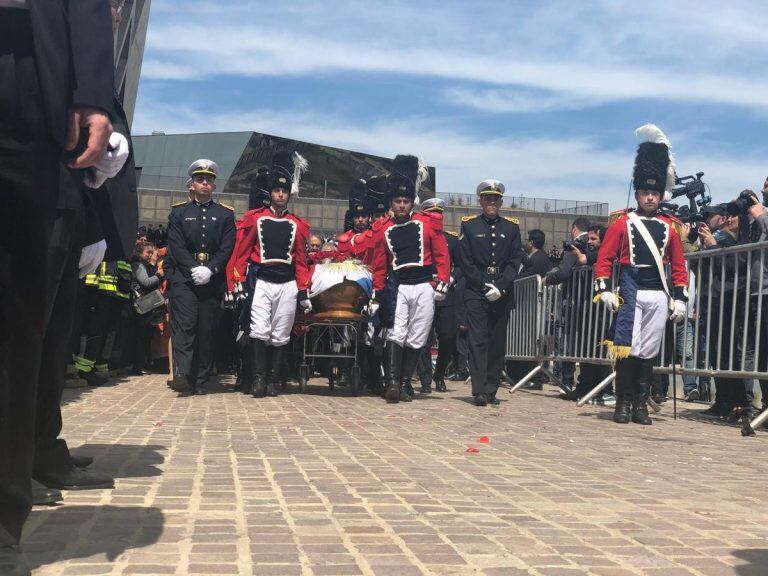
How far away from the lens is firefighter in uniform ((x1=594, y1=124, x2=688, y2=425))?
967 centimetres

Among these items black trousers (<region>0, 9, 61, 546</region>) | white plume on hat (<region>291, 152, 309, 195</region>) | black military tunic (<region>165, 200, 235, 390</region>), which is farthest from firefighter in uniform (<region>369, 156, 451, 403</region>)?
black trousers (<region>0, 9, 61, 546</region>)

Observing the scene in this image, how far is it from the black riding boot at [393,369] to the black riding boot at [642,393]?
2.48 meters

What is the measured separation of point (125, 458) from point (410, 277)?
19.6ft

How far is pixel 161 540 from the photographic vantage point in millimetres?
3822

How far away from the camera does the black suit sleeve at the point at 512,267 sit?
1117 cm

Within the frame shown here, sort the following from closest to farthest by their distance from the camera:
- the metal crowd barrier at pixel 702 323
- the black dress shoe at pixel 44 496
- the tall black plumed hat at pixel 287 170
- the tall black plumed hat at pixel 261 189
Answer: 1. the black dress shoe at pixel 44 496
2. the metal crowd barrier at pixel 702 323
3. the tall black plumed hat at pixel 287 170
4. the tall black plumed hat at pixel 261 189

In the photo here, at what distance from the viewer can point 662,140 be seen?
10.6 m

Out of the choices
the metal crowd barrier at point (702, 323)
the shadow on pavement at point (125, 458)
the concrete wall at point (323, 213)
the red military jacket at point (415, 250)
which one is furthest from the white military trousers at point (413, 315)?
the concrete wall at point (323, 213)

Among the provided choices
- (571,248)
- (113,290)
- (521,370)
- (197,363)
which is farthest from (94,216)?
(521,370)

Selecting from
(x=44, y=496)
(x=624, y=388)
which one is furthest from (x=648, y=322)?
(x=44, y=496)

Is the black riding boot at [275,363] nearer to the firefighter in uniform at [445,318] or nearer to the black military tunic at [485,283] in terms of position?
the black military tunic at [485,283]

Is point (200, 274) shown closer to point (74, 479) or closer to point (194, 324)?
point (194, 324)

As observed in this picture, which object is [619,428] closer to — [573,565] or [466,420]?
[466,420]

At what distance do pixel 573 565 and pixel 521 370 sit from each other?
11881 mm
